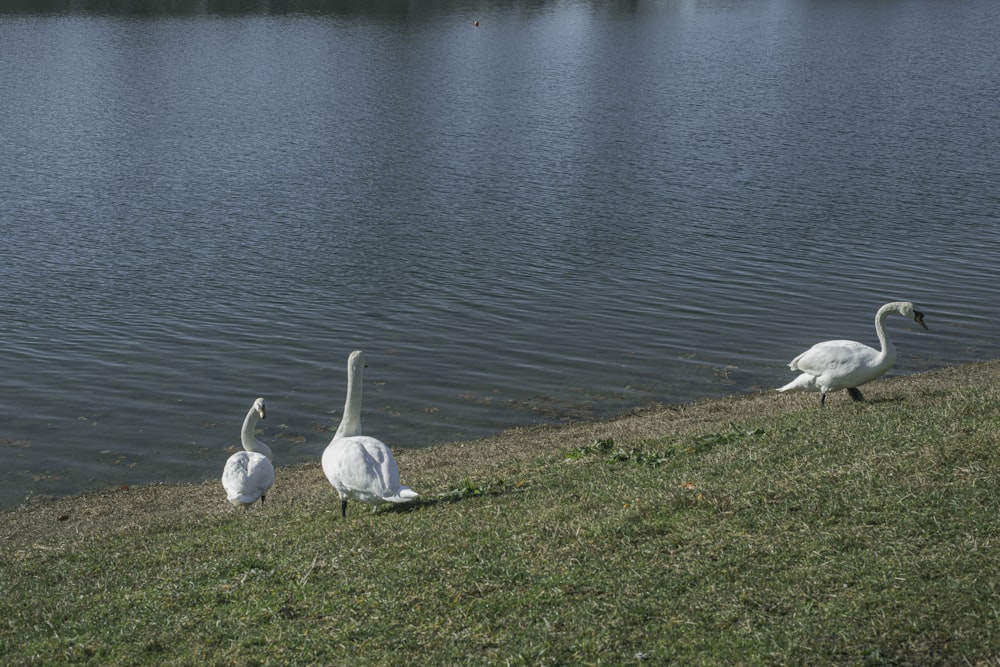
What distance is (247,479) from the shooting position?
12.9 m

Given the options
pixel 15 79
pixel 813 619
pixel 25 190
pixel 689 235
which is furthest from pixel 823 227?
pixel 15 79

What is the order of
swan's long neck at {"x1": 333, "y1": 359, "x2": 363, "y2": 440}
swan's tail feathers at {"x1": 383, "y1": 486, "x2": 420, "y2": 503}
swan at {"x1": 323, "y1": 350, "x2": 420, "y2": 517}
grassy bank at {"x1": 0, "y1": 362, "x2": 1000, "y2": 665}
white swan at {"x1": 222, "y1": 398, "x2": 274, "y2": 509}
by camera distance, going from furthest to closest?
white swan at {"x1": 222, "y1": 398, "x2": 274, "y2": 509}, swan's long neck at {"x1": 333, "y1": 359, "x2": 363, "y2": 440}, swan at {"x1": 323, "y1": 350, "x2": 420, "y2": 517}, swan's tail feathers at {"x1": 383, "y1": 486, "x2": 420, "y2": 503}, grassy bank at {"x1": 0, "y1": 362, "x2": 1000, "y2": 665}

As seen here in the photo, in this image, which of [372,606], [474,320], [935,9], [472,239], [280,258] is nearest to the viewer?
[372,606]

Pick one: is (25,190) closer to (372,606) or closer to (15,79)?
(15,79)

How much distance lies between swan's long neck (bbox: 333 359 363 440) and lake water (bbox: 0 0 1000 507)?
163 inches

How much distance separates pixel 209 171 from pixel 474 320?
16931mm

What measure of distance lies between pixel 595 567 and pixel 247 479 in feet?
18.5

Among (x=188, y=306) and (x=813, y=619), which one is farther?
(x=188, y=306)

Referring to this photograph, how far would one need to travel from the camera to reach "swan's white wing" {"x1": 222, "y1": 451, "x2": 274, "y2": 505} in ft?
42.2

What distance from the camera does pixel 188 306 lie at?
79.3 feet

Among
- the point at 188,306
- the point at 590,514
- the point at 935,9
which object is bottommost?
the point at 188,306

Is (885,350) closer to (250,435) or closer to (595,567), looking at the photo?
(595,567)

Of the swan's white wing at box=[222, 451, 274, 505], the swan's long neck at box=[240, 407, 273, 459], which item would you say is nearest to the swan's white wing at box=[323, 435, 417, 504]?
the swan's white wing at box=[222, 451, 274, 505]

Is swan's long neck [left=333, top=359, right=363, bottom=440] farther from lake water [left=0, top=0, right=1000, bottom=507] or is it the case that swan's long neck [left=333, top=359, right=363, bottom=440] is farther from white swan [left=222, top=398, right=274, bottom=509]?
lake water [left=0, top=0, right=1000, bottom=507]
